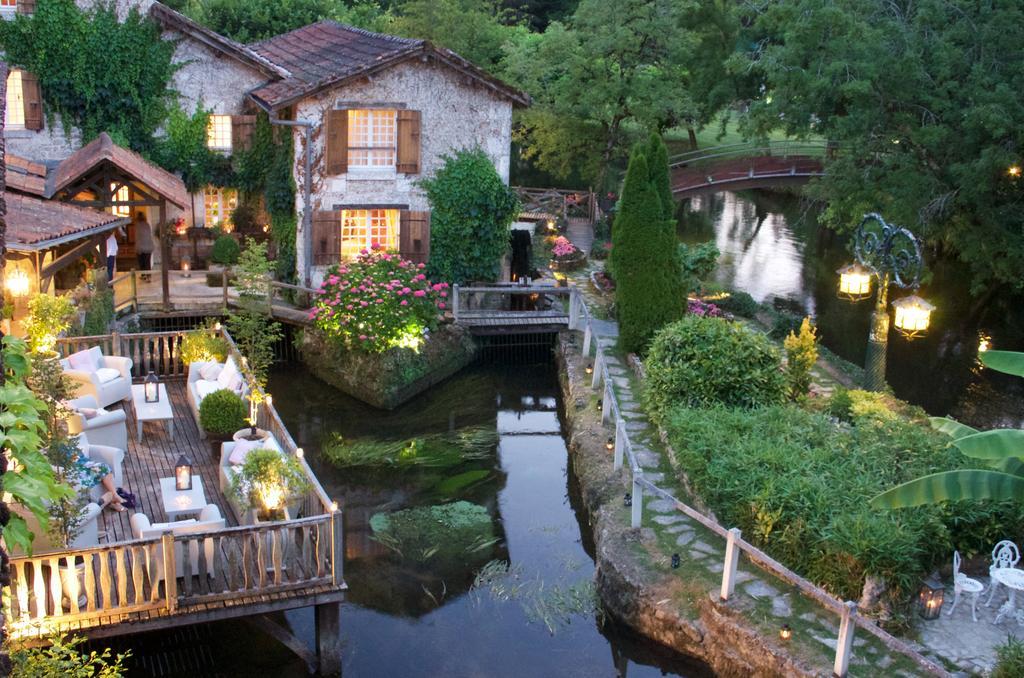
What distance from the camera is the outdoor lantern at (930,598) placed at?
35.9 feet

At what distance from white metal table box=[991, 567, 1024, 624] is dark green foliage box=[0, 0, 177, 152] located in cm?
2106

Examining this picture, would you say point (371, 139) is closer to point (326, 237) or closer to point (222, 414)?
point (326, 237)

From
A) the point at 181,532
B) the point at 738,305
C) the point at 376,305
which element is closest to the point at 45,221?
the point at 376,305

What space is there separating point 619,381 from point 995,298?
18721mm

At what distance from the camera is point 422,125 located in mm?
24156

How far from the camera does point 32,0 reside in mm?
23172

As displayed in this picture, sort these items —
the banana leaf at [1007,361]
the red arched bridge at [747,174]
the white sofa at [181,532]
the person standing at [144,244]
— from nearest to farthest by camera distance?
the banana leaf at [1007,361] → the white sofa at [181,532] → the person standing at [144,244] → the red arched bridge at [747,174]

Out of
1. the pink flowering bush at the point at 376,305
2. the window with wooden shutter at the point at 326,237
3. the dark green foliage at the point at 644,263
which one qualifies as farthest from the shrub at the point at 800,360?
the window with wooden shutter at the point at 326,237

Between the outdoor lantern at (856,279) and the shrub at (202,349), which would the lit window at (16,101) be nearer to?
the shrub at (202,349)

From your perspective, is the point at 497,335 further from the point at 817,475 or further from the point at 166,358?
the point at 817,475

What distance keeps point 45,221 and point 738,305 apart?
1513 cm

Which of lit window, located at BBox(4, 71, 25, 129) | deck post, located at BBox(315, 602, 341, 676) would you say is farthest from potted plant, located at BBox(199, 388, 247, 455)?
lit window, located at BBox(4, 71, 25, 129)

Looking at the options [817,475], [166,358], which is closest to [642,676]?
[817,475]

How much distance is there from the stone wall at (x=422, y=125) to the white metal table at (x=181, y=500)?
12.0 meters
